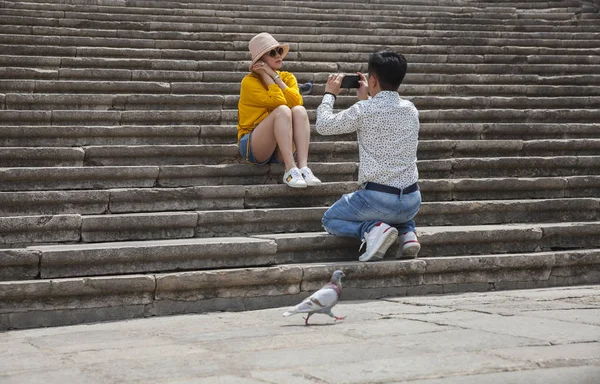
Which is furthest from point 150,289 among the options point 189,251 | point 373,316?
point 373,316

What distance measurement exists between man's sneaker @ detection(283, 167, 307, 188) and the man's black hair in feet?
3.10

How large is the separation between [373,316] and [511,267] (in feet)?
5.17

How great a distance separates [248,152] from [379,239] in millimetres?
1489

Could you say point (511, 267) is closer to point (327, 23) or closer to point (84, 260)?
point (84, 260)

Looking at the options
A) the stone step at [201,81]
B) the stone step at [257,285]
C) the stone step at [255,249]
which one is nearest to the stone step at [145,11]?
the stone step at [201,81]

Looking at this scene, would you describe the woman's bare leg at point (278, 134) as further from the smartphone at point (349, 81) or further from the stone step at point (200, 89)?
the stone step at point (200, 89)

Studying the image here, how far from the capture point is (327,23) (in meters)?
11.2

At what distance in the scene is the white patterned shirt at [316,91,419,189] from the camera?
18.9 feet

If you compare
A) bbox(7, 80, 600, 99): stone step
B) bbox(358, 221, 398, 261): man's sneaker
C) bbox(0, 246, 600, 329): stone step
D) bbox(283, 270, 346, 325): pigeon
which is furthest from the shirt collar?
bbox(7, 80, 600, 99): stone step

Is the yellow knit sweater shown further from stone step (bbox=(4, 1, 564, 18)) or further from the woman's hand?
stone step (bbox=(4, 1, 564, 18))

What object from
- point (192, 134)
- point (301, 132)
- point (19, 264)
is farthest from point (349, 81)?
point (19, 264)

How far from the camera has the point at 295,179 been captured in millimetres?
6418

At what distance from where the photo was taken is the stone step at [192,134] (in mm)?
7109

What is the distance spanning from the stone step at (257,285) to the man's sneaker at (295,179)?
0.89 metres
